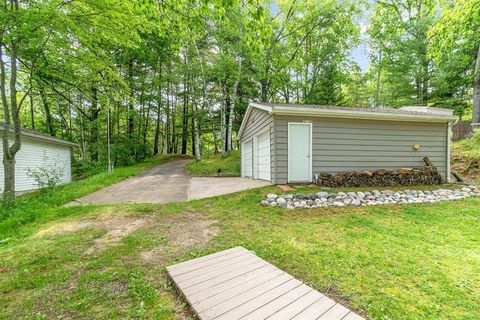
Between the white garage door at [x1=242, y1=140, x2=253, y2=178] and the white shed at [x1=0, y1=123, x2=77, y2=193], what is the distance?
24.5 feet

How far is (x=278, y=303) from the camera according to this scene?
5.88 ft

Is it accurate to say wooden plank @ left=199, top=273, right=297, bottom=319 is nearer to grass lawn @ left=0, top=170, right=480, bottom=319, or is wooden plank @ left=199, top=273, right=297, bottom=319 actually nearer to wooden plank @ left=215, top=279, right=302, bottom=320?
wooden plank @ left=215, top=279, right=302, bottom=320

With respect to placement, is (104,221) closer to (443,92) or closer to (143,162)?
(143,162)

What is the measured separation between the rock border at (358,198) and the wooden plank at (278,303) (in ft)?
10.7

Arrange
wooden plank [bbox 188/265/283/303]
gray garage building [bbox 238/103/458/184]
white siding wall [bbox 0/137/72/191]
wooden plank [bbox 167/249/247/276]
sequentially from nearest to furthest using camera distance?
wooden plank [bbox 188/265/283/303], wooden plank [bbox 167/249/247/276], gray garage building [bbox 238/103/458/184], white siding wall [bbox 0/137/72/191]

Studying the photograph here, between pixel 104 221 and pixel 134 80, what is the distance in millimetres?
15418

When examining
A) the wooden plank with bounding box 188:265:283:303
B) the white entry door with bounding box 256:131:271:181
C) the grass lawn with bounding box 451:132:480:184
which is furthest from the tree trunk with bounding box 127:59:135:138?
the grass lawn with bounding box 451:132:480:184

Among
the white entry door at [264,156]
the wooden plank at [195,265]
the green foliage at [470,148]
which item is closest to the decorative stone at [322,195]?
the white entry door at [264,156]

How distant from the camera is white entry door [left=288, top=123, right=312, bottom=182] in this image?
22.9 feet

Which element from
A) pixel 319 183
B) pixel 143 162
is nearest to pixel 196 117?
pixel 143 162

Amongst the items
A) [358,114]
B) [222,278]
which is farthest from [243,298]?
[358,114]

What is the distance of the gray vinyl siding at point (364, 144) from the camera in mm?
6945

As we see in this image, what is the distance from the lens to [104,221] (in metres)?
4.41

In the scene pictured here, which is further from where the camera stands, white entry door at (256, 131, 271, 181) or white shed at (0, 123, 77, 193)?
white shed at (0, 123, 77, 193)
